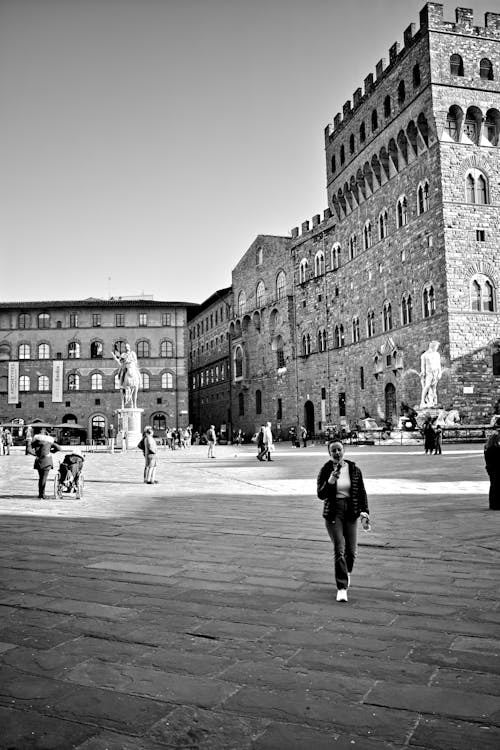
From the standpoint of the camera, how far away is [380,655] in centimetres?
375

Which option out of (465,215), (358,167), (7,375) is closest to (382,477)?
(465,215)

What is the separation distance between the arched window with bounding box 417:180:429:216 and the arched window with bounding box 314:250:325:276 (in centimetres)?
1296

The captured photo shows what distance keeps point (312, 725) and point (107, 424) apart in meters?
55.9

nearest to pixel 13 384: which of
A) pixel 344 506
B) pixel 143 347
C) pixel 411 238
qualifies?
pixel 143 347

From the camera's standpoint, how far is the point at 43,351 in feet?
195

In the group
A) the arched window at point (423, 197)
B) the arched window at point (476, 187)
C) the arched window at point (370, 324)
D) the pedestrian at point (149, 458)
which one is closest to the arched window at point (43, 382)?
the arched window at point (370, 324)

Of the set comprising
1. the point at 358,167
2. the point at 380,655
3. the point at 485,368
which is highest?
the point at 358,167

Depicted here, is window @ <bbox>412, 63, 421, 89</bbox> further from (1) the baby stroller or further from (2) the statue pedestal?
(1) the baby stroller

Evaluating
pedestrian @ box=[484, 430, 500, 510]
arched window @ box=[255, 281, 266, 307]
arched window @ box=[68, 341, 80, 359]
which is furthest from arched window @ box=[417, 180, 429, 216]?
arched window @ box=[68, 341, 80, 359]

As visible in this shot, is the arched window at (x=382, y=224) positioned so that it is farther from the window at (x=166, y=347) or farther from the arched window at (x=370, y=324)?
the window at (x=166, y=347)

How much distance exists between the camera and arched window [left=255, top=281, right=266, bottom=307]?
53688 millimetres

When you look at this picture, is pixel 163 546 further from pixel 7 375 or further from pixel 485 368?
pixel 7 375

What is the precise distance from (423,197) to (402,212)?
6.68ft

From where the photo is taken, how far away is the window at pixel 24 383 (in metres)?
58.6
